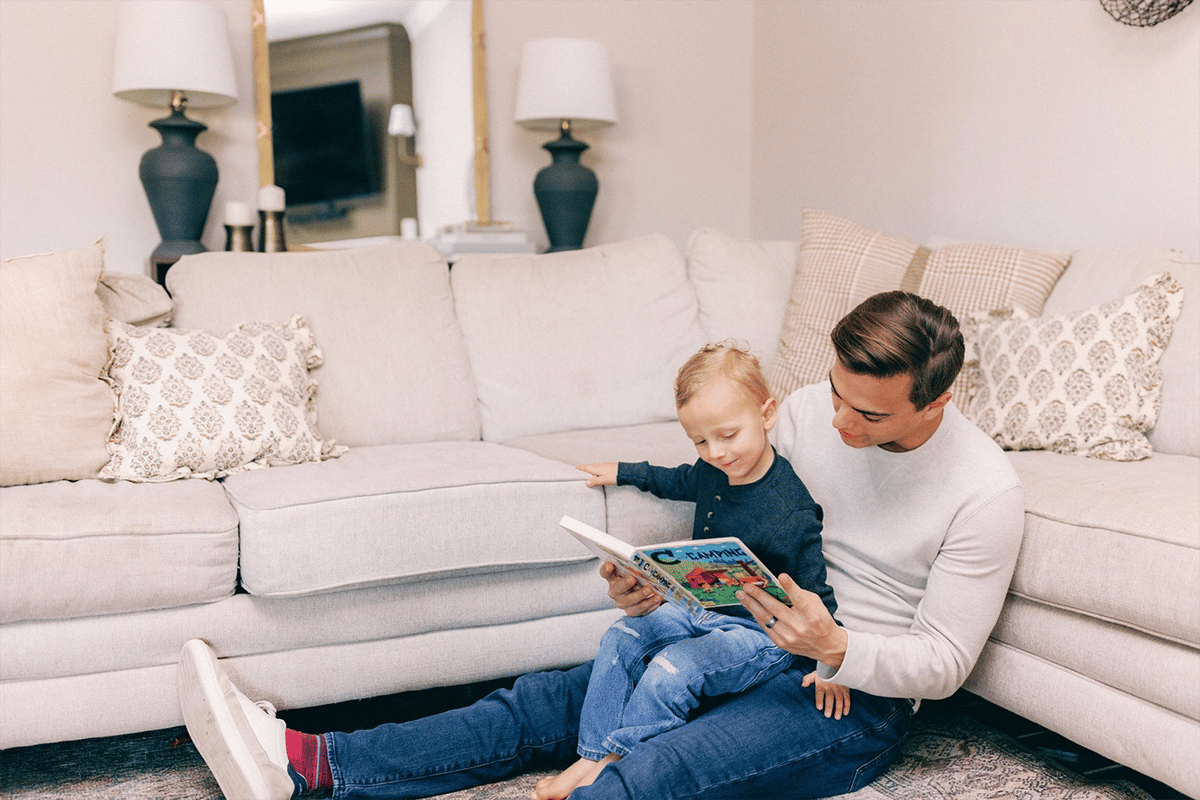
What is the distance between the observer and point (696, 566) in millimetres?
1284

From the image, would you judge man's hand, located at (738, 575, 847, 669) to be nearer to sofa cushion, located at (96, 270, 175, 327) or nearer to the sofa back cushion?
the sofa back cushion

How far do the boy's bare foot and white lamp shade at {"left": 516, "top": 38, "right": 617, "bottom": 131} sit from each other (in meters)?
2.39

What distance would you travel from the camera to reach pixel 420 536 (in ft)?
5.58

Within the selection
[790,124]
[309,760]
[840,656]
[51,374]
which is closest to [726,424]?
[840,656]

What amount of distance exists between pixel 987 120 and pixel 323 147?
7.06 feet

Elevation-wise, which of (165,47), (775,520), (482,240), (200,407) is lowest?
(775,520)

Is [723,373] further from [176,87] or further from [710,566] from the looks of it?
[176,87]

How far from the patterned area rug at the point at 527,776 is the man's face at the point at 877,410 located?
0.58 metres

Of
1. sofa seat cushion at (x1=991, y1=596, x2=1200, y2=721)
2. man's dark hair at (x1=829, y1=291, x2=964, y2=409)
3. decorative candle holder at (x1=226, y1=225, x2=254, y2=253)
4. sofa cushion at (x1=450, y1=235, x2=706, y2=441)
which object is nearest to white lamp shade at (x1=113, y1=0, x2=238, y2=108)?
decorative candle holder at (x1=226, y1=225, x2=254, y2=253)

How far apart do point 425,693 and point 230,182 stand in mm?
2036

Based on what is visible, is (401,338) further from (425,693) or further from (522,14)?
(522,14)

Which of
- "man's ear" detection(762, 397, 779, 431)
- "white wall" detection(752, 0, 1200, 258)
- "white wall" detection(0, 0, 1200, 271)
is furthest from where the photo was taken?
"white wall" detection(0, 0, 1200, 271)

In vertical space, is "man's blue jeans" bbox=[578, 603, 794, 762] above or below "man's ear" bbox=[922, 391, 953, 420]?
below

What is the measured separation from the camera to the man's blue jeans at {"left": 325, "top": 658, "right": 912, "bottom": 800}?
4.39 ft
